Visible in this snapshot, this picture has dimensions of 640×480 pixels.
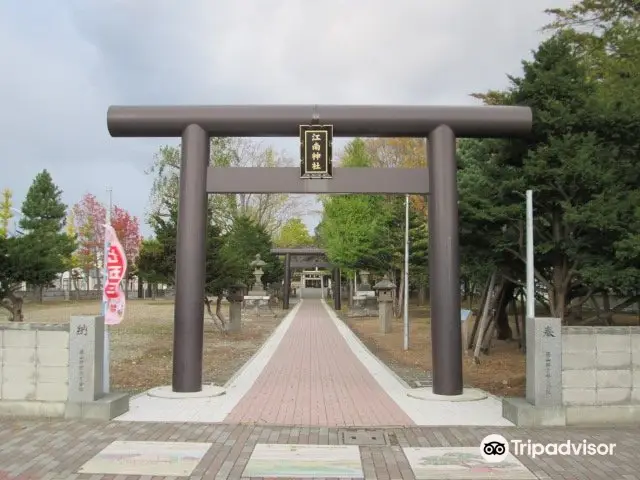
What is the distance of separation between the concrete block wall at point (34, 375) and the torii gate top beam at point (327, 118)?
359 centimetres

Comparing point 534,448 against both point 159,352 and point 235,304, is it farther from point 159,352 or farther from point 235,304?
point 235,304

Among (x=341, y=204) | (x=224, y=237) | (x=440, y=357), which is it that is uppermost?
(x=341, y=204)

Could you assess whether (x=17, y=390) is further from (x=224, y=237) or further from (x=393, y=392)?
(x=224, y=237)

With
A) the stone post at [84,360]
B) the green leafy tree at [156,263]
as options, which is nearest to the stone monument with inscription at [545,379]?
the stone post at [84,360]

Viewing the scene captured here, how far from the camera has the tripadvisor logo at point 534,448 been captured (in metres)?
6.05

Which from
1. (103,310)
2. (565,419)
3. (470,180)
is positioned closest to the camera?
(565,419)

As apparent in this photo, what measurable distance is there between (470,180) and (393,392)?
693cm

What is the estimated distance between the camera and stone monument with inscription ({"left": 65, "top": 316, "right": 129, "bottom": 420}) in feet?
24.1

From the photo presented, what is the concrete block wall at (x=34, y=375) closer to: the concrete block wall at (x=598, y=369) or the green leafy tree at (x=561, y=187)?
the concrete block wall at (x=598, y=369)

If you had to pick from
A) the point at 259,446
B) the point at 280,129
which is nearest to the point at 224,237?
the point at 280,129

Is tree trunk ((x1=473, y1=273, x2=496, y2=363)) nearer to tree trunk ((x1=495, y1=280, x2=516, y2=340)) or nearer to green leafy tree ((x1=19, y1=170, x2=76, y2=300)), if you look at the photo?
tree trunk ((x1=495, y1=280, x2=516, y2=340))

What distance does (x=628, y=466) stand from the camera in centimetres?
562

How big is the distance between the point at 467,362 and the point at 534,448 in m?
7.98

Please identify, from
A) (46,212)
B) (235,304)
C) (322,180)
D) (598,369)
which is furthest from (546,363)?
(46,212)
